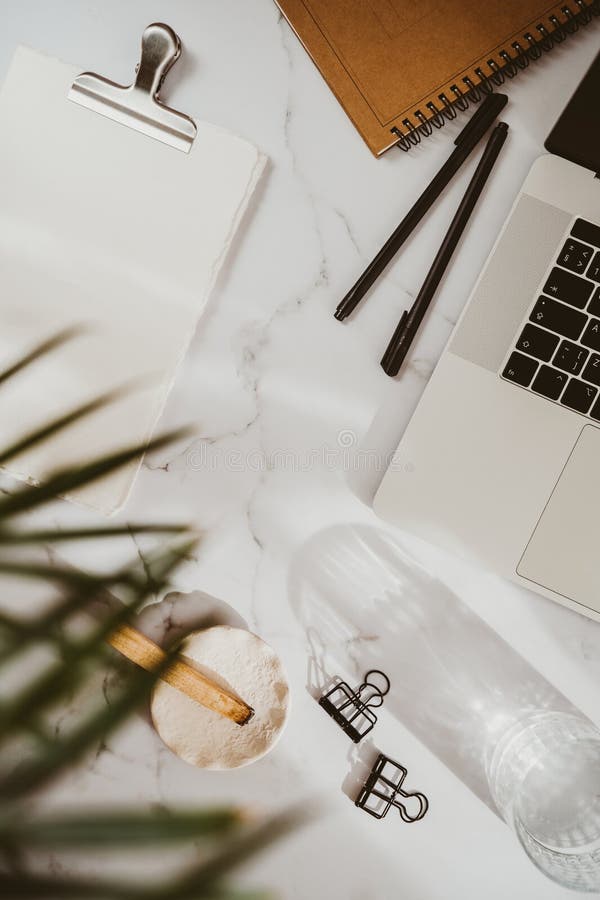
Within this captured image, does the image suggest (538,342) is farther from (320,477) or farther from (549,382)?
(320,477)

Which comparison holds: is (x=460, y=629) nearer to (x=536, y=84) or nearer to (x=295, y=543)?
(x=295, y=543)

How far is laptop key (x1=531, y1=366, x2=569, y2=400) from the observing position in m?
0.48

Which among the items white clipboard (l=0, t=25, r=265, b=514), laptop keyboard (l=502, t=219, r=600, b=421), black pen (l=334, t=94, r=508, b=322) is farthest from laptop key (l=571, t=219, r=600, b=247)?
white clipboard (l=0, t=25, r=265, b=514)

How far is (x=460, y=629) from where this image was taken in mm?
528

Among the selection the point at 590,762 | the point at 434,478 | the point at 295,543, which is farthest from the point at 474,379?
the point at 590,762

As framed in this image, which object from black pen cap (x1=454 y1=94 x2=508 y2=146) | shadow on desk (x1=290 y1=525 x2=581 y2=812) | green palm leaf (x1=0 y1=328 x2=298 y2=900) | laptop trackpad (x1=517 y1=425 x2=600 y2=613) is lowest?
green palm leaf (x1=0 y1=328 x2=298 y2=900)

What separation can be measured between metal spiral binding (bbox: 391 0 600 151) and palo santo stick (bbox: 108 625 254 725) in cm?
44

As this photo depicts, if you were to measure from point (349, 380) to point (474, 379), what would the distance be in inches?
3.9

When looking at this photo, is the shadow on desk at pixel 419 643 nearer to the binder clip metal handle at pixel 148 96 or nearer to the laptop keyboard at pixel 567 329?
the laptop keyboard at pixel 567 329

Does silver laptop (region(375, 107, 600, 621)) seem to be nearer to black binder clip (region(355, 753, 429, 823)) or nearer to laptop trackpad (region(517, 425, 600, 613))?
laptop trackpad (region(517, 425, 600, 613))

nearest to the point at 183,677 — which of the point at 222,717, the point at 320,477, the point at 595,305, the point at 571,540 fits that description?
the point at 222,717

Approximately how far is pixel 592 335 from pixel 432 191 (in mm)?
166

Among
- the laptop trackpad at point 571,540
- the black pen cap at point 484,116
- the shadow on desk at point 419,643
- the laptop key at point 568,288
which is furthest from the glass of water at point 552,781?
the black pen cap at point 484,116

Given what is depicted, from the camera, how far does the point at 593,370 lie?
0.48 metres
